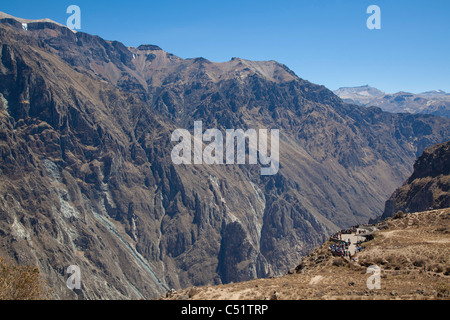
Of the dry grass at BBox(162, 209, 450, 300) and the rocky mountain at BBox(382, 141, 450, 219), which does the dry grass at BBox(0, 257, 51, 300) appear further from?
the rocky mountain at BBox(382, 141, 450, 219)

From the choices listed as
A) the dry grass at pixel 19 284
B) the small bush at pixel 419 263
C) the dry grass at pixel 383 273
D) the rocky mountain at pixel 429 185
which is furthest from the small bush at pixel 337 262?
the rocky mountain at pixel 429 185

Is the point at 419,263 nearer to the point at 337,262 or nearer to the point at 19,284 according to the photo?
the point at 337,262

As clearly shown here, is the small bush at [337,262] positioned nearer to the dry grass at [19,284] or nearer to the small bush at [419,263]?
the small bush at [419,263]

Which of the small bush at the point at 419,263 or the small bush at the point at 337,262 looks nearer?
the small bush at the point at 419,263

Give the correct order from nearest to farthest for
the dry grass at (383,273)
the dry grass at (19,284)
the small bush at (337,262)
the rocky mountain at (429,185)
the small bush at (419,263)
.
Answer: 1. the dry grass at (383,273)
2. the dry grass at (19,284)
3. the small bush at (419,263)
4. the small bush at (337,262)
5. the rocky mountain at (429,185)
